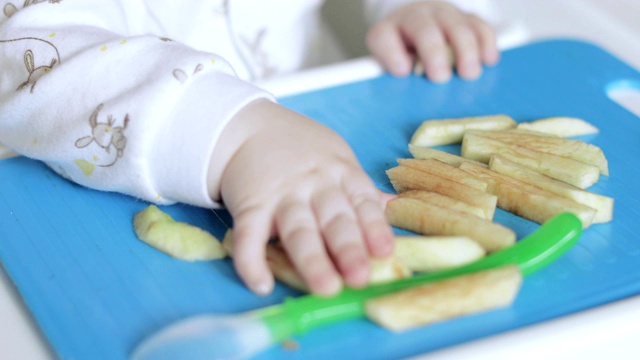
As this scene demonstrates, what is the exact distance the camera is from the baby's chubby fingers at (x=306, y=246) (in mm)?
502

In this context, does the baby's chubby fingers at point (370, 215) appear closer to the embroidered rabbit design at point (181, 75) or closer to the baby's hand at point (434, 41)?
the embroidered rabbit design at point (181, 75)

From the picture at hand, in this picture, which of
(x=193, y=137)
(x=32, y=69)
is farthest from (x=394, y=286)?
(x=32, y=69)

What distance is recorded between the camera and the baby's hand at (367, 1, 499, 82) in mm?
854

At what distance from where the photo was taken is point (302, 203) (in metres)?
0.54

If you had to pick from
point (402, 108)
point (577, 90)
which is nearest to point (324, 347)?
point (402, 108)

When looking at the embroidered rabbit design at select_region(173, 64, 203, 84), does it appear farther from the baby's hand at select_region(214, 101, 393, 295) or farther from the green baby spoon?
the green baby spoon

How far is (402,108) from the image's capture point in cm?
79

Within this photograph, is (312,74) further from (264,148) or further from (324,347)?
(324,347)

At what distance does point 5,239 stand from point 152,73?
6.3 inches

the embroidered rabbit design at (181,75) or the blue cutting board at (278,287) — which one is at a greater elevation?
the embroidered rabbit design at (181,75)

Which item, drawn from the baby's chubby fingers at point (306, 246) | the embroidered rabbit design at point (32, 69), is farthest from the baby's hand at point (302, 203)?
the embroidered rabbit design at point (32, 69)

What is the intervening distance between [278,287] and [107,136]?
19cm

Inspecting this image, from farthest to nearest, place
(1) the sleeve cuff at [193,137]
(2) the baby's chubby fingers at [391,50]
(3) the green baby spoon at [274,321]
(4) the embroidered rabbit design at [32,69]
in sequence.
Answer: (2) the baby's chubby fingers at [391,50] < (4) the embroidered rabbit design at [32,69] < (1) the sleeve cuff at [193,137] < (3) the green baby spoon at [274,321]

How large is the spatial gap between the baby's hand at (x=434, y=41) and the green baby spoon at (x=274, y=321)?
0.34 meters
